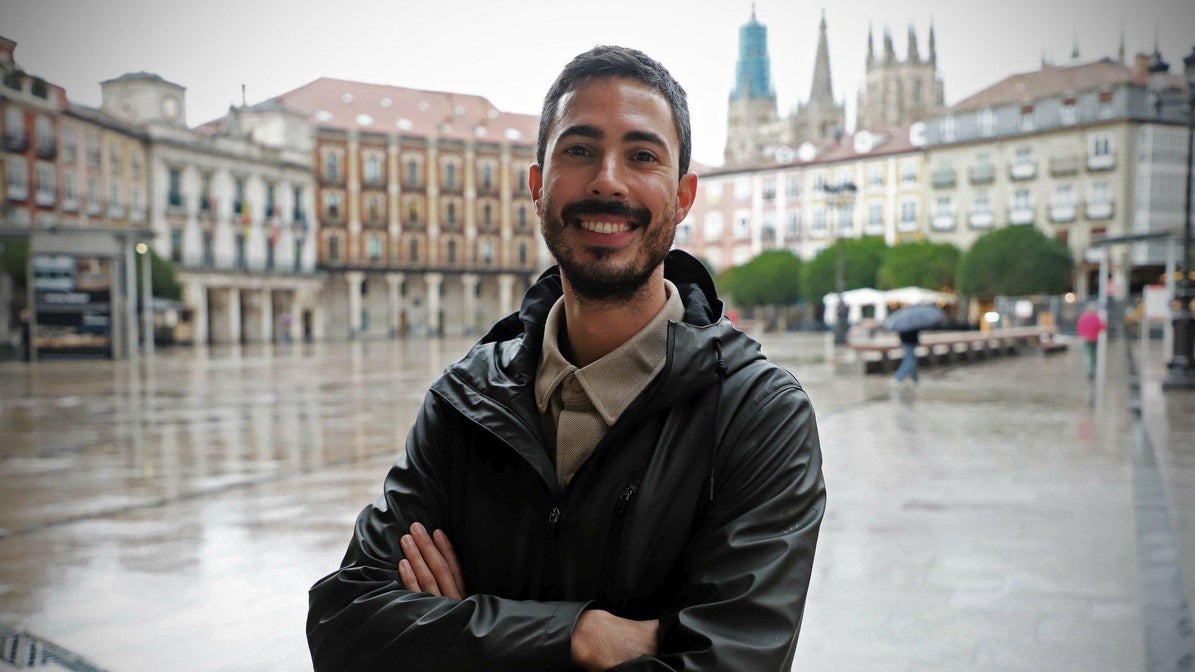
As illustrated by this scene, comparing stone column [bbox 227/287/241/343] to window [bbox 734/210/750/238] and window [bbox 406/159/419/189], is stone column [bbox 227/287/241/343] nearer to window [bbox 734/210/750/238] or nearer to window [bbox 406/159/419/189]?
window [bbox 406/159/419/189]

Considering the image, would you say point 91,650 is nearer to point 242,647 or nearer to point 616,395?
point 242,647

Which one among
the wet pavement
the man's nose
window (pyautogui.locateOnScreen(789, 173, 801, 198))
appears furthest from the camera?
window (pyautogui.locateOnScreen(789, 173, 801, 198))

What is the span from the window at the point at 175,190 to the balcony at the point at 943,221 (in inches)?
1688

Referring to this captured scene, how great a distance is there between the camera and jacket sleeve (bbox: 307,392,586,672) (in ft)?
5.09

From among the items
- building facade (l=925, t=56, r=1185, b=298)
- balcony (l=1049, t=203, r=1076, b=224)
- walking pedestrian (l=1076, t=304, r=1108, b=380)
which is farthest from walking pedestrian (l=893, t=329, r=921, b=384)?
balcony (l=1049, t=203, r=1076, b=224)

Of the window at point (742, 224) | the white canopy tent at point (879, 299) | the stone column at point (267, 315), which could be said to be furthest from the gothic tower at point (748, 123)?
the stone column at point (267, 315)

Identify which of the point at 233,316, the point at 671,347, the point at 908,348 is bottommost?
the point at 233,316

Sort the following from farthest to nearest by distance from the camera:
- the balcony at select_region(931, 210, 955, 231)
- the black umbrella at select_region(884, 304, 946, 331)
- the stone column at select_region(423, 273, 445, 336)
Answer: the stone column at select_region(423, 273, 445, 336)
the balcony at select_region(931, 210, 955, 231)
the black umbrella at select_region(884, 304, 946, 331)

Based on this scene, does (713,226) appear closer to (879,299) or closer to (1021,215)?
(1021,215)

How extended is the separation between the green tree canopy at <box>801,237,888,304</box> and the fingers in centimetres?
5250

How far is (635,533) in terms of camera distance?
161cm

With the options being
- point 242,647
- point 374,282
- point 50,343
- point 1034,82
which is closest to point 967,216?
point 1034,82

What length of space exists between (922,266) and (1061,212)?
9150 millimetres

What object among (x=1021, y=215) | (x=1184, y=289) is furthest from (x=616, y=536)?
(x=1021, y=215)
